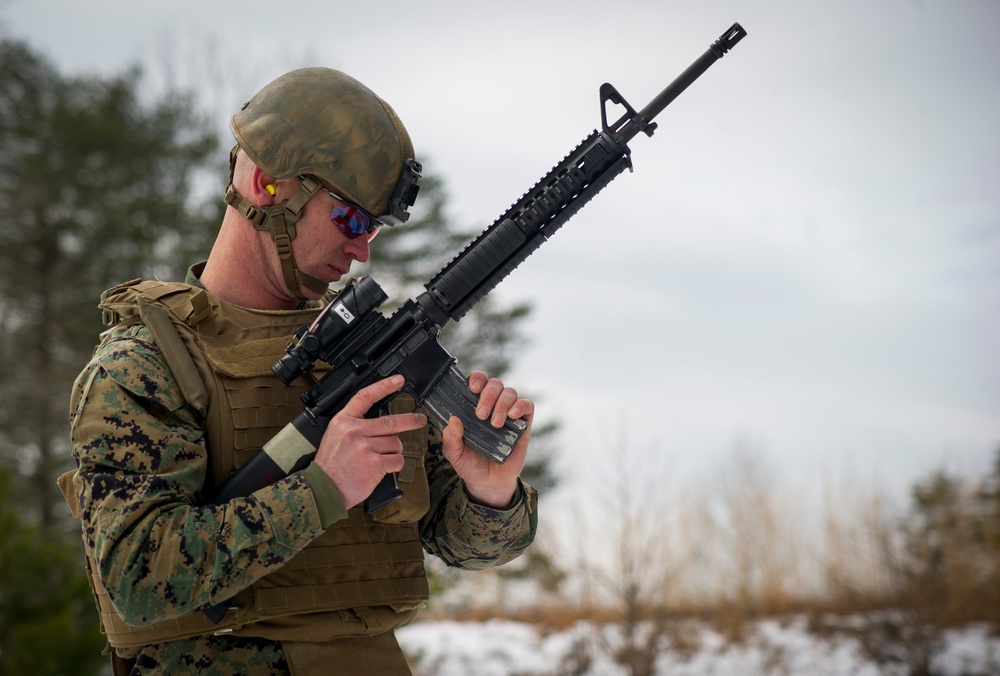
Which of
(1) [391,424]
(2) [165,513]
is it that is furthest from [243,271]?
(2) [165,513]

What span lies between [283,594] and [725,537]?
26.8 feet

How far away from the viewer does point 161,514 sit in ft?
5.92

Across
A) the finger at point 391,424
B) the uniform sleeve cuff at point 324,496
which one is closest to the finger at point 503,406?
the finger at point 391,424

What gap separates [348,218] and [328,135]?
24cm

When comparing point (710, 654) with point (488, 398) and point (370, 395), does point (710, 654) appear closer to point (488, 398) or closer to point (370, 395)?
point (488, 398)

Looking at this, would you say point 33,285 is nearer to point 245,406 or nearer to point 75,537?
point 75,537

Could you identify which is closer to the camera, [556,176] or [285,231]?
[285,231]

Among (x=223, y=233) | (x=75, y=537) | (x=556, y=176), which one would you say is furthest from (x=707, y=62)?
(x=75, y=537)

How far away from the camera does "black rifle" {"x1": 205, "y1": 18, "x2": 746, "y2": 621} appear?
82.0 inches

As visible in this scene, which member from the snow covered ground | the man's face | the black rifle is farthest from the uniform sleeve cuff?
the snow covered ground

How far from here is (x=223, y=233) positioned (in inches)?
94.4

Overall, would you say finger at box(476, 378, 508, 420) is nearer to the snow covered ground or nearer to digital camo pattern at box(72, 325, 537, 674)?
digital camo pattern at box(72, 325, 537, 674)

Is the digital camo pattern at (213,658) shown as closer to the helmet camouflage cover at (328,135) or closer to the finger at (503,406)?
the finger at (503,406)

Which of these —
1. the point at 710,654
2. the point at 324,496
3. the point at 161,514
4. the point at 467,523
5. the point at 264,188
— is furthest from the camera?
the point at 710,654
